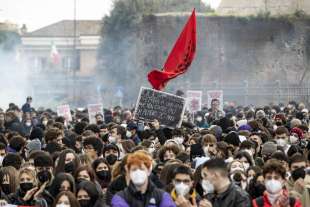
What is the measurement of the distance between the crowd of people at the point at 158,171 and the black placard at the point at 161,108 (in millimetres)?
193

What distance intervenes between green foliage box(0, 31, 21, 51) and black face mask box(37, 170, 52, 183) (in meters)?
98.4

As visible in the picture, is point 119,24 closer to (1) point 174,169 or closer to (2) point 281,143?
(2) point 281,143

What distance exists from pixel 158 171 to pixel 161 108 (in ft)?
28.1

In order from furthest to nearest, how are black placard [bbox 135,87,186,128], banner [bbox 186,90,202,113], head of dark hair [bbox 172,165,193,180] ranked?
banner [bbox 186,90,202,113] < black placard [bbox 135,87,186,128] < head of dark hair [bbox 172,165,193,180]

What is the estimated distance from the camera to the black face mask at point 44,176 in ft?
51.8

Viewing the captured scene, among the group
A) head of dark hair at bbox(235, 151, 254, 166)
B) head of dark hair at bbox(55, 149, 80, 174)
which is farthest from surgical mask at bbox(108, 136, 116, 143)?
head of dark hair at bbox(55, 149, 80, 174)

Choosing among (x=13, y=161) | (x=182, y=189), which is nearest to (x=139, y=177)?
(x=182, y=189)

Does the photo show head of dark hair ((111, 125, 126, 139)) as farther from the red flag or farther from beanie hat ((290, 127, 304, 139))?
the red flag

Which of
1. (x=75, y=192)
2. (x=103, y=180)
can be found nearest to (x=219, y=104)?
(x=103, y=180)

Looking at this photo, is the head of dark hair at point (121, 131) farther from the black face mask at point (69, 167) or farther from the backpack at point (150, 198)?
the backpack at point (150, 198)

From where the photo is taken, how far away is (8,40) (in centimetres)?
12256

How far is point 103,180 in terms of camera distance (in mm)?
16156

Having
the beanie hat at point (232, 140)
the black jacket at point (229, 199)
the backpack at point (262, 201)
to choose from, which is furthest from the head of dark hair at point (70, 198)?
the beanie hat at point (232, 140)

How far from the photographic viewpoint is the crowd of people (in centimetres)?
1246
